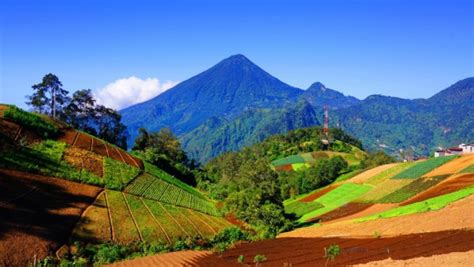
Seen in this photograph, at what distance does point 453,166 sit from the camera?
59719 mm

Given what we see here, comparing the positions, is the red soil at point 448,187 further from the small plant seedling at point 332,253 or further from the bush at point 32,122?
the bush at point 32,122

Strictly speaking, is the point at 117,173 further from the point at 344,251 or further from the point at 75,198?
the point at 344,251

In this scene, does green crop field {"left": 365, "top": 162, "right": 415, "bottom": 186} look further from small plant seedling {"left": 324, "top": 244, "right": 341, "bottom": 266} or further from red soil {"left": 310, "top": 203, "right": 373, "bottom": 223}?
small plant seedling {"left": 324, "top": 244, "right": 341, "bottom": 266}

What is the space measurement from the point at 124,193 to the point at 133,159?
51.3 feet

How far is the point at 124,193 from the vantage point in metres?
46.4

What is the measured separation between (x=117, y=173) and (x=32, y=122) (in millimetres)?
11363

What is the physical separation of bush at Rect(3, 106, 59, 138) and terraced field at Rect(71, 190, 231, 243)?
12.9 meters

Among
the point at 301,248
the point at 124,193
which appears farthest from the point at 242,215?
the point at 301,248

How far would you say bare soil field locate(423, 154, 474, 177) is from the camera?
57.4m

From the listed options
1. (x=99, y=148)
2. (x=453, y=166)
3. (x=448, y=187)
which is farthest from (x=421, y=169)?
(x=99, y=148)

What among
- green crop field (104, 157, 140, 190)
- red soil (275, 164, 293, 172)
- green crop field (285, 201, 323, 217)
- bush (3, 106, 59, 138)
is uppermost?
bush (3, 106, 59, 138)

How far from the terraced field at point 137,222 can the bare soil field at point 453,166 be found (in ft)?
95.9

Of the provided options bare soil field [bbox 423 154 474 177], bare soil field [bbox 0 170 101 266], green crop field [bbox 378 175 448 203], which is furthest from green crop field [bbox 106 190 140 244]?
bare soil field [bbox 423 154 474 177]

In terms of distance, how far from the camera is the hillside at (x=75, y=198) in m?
33.2
